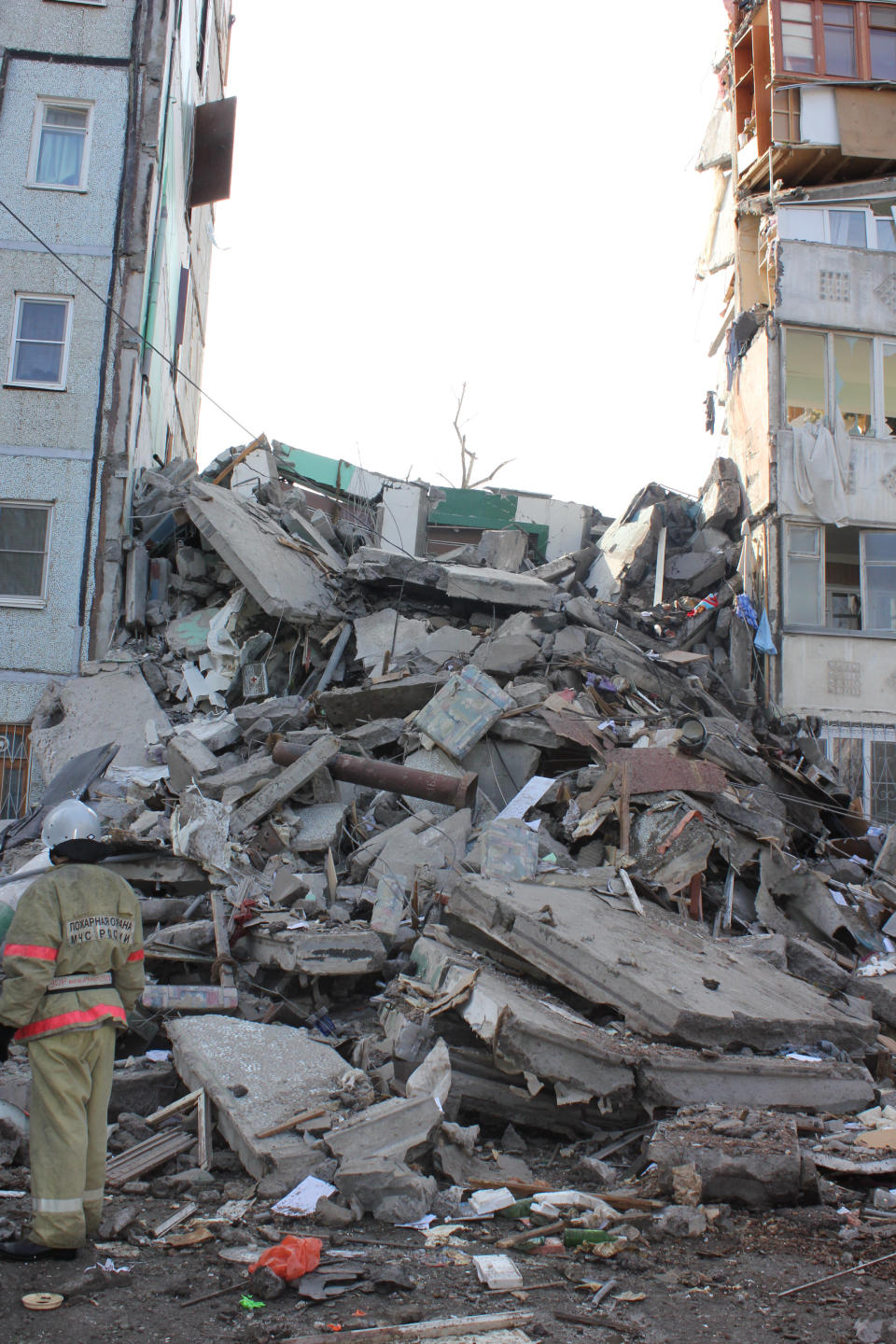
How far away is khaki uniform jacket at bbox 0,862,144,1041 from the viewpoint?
3.78 m

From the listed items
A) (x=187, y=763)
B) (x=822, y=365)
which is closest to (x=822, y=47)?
(x=822, y=365)

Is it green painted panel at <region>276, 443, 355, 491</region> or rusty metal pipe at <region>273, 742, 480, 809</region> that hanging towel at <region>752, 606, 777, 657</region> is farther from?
green painted panel at <region>276, 443, 355, 491</region>

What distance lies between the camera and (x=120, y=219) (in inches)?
514

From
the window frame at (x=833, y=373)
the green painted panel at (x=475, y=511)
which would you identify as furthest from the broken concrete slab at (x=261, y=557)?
the window frame at (x=833, y=373)

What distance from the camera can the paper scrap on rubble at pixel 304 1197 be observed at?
12.9 ft

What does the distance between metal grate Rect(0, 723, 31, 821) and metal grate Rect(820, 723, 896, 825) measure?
34.8 feet

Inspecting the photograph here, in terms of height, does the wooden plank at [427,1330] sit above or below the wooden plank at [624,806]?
below

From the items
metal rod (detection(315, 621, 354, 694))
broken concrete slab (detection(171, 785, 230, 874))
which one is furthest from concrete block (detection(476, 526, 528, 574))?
broken concrete slab (detection(171, 785, 230, 874))

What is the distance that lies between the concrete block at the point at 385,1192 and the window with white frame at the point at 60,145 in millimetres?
13383

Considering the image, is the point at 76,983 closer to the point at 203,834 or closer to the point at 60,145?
the point at 203,834

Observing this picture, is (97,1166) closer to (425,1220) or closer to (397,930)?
(425,1220)

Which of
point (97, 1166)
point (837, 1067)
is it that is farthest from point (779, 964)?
point (97, 1166)

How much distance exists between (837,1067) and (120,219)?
13224 mm

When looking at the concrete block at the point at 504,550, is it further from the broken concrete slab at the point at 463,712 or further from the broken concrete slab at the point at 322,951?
the broken concrete slab at the point at 322,951
